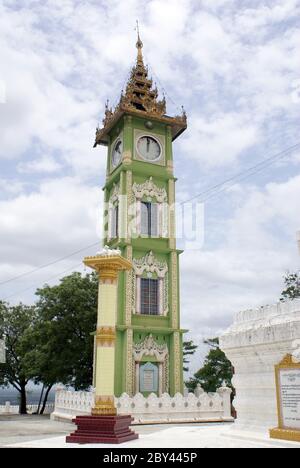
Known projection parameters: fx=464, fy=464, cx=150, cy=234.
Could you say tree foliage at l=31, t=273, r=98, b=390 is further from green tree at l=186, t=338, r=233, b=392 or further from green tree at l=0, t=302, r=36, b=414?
green tree at l=186, t=338, r=233, b=392

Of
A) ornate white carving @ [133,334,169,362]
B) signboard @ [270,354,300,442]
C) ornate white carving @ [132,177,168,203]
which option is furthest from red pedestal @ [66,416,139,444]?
ornate white carving @ [132,177,168,203]

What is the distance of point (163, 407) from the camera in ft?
67.5

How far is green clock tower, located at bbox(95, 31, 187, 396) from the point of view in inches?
912

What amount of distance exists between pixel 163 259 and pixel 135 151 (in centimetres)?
641

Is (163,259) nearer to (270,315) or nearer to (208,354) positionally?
(208,354)

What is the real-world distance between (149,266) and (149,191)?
14.1ft

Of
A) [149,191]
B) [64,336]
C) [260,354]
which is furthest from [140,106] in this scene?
[260,354]

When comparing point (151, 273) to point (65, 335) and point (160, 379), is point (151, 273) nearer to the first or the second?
point (160, 379)

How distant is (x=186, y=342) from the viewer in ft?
112

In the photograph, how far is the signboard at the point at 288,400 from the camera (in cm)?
955

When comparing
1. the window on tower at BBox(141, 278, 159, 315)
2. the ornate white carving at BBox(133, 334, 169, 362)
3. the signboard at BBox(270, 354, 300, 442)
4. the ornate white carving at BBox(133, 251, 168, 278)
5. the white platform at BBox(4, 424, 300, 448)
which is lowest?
the white platform at BBox(4, 424, 300, 448)

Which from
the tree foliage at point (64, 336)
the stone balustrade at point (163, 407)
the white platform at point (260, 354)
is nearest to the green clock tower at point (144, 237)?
the stone balustrade at point (163, 407)

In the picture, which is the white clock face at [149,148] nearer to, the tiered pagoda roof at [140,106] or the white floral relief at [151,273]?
the tiered pagoda roof at [140,106]
